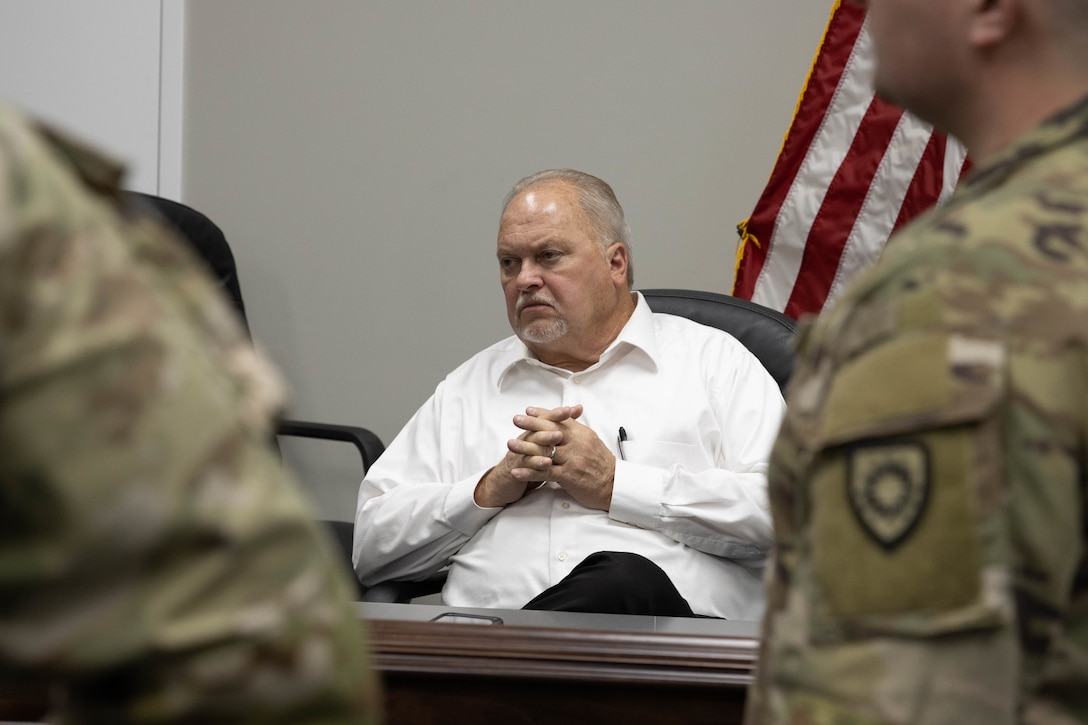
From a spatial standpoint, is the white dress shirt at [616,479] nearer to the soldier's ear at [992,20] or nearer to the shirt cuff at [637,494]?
the shirt cuff at [637,494]

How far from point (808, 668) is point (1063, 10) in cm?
46

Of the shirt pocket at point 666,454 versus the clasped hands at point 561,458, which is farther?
the shirt pocket at point 666,454

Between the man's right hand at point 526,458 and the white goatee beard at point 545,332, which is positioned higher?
the white goatee beard at point 545,332

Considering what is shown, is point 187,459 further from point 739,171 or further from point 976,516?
point 739,171

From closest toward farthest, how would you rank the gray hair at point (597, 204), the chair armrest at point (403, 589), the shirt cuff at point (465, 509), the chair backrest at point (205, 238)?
the chair armrest at point (403, 589)
the shirt cuff at point (465, 509)
the gray hair at point (597, 204)
the chair backrest at point (205, 238)

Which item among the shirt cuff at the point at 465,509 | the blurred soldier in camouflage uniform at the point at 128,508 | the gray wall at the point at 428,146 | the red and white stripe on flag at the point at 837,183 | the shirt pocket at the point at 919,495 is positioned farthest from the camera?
the gray wall at the point at 428,146

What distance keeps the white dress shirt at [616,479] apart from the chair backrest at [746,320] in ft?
0.18

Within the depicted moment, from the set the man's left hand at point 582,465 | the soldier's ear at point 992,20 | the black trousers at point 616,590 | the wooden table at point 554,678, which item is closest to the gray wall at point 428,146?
the man's left hand at point 582,465

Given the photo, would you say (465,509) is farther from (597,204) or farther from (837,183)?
(837,183)

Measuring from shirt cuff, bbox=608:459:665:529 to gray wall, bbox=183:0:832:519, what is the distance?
1280 mm

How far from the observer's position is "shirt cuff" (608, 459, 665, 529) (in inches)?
78.7

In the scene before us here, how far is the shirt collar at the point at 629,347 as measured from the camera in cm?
230

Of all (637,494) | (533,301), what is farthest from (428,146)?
(637,494)

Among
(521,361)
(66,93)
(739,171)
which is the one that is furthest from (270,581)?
(66,93)
